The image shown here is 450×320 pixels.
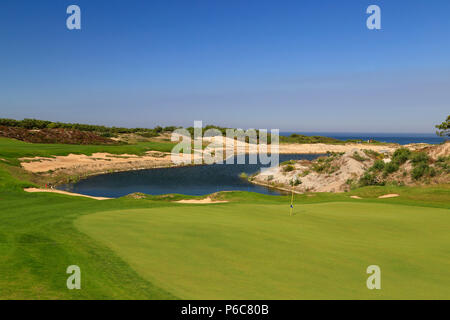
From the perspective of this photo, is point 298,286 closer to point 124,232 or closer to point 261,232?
point 261,232

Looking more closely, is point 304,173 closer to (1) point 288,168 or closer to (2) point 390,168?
(1) point 288,168

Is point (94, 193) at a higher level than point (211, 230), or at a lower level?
lower

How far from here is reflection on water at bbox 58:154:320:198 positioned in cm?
4238

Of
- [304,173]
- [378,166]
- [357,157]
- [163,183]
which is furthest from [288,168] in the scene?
[163,183]

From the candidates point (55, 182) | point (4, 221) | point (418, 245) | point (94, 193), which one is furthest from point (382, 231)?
point (55, 182)

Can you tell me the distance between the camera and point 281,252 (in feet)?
26.6

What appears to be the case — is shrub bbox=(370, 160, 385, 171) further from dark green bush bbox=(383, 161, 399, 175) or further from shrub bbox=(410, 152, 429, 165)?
shrub bbox=(410, 152, 429, 165)

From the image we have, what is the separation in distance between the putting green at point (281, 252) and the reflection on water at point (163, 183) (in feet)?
97.4

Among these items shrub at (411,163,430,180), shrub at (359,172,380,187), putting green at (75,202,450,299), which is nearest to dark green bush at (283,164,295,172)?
shrub at (359,172,380,187)

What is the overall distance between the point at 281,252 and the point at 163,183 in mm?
42792

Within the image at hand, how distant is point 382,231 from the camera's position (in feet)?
36.0

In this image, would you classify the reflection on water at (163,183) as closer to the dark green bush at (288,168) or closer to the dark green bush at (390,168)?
the dark green bush at (288,168)

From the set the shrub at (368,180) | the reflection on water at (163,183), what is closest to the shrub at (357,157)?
the shrub at (368,180)
